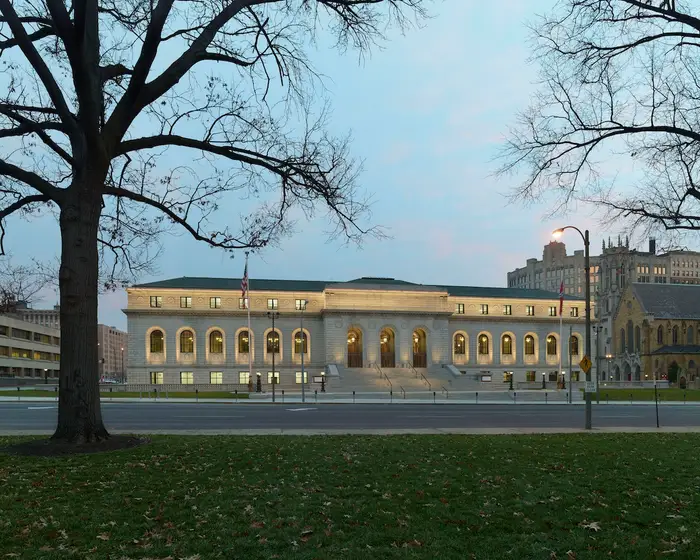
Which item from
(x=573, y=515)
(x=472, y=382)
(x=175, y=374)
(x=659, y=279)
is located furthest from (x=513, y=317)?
(x=659, y=279)

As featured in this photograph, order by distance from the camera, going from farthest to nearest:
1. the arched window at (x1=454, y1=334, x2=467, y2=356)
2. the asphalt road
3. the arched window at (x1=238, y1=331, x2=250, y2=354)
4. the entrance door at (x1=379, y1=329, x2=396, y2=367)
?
the arched window at (x1=454, y1=334, x2=467, y2=356) < the entrance door at (x1=379, y1=329, x2=396, y2=367) < the arched window at (x1=238, y1=331, x2=250, y2=354) < the asphalt road

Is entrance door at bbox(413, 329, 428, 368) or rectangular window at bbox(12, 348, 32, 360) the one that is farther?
rectangular window at bbox(12, 348, 32, 360)

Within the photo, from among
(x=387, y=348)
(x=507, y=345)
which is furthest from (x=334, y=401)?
(x=507, y=345)

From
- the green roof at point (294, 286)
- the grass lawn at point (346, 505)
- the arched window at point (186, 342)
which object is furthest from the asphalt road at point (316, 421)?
the green roof at point (294, 286)

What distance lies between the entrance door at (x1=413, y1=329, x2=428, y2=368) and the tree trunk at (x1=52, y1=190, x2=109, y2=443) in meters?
67.2

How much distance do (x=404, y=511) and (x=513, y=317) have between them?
3117 inches

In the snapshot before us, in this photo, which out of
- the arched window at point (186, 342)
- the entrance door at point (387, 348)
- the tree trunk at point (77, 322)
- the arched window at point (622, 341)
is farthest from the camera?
the arched window at point (622, 341)

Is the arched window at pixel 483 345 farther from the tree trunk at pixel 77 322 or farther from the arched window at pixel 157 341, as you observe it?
the tree trunk at pixel 77 322

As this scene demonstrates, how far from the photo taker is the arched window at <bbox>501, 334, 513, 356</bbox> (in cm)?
8381

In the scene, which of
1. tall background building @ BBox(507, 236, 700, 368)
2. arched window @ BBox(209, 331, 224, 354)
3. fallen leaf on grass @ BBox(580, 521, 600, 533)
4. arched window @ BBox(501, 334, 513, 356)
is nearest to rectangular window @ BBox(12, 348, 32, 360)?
arched window @ BBox(209, 331, 224, 354)

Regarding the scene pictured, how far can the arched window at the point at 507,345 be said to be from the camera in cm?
8381

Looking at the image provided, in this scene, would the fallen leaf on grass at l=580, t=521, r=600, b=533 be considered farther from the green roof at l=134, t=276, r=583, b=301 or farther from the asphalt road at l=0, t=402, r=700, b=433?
the green roof at l=134, t=276, r=583, b=301

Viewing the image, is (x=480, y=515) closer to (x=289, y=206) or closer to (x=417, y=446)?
(x=417, y=446)

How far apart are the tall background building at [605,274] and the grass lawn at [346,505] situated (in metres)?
99.2
